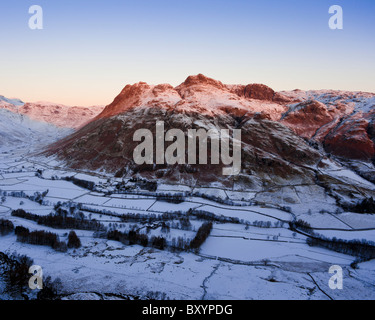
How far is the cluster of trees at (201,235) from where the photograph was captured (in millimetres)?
29467

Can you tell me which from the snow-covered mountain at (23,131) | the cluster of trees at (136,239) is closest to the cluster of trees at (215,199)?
the cluster of trees at (136,239)

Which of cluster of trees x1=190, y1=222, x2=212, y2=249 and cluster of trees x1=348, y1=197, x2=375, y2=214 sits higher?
cluster of trees x1=348, y1=197, x2=375, y2=214

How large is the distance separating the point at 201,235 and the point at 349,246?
1868 cm

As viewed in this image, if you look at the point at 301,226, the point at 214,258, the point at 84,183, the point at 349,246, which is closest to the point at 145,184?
the point at 84,183

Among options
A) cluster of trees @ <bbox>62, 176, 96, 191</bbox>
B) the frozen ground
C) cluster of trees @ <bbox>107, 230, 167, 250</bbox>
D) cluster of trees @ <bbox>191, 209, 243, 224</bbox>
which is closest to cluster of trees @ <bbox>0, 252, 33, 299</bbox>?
the frozen ground

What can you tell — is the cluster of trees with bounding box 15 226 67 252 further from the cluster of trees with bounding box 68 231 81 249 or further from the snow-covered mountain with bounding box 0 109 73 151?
the snow-covered mountain with bounding box 0 109 73 151

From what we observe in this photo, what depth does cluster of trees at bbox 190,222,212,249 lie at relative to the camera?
29467mm

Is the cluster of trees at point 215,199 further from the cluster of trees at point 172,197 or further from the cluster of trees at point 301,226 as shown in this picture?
the cluster of trees at point 301,226

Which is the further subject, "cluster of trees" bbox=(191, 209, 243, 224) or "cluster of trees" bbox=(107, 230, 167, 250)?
"cluster of trees" bbox=(191, 209, 243, 224)

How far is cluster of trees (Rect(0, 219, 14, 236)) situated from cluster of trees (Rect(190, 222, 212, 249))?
23557mm

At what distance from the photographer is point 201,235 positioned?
104 feet

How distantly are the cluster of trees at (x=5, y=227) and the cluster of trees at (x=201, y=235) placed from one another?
23557mm
